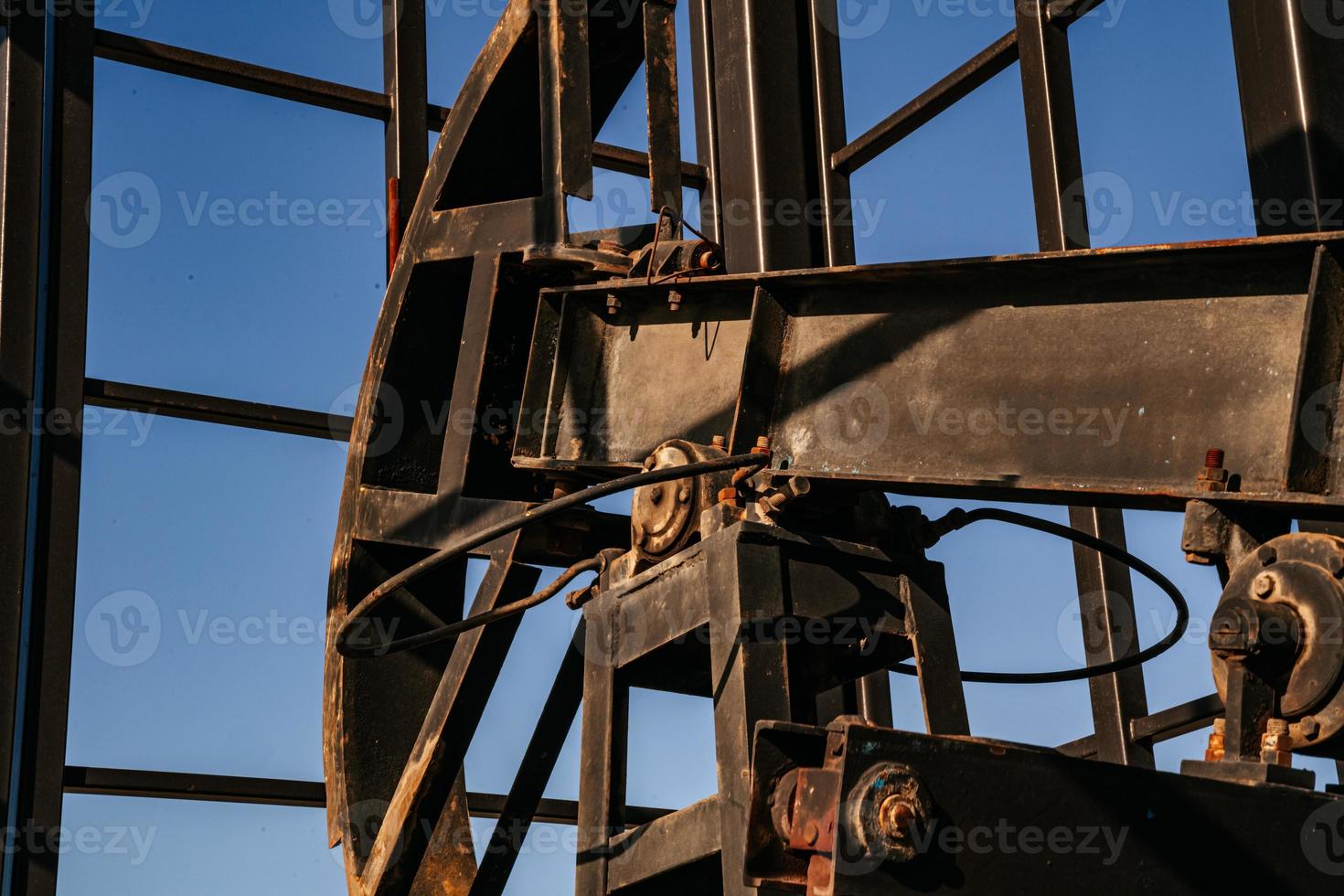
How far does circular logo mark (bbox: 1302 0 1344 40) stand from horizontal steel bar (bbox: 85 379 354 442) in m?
4.92

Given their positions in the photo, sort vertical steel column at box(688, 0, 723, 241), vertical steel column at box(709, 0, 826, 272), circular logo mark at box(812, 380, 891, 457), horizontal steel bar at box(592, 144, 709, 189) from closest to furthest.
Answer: circular logo mark at box(812, 380, 891, 457) → vertical steel column at box(709, 0, 826, 272) → vertical steel column at box(688, 0, 723, 241) → horizontal steel bar at box(592, 144, 709, 189)

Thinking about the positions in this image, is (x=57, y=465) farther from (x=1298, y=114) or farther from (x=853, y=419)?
(x=1298, y=114)

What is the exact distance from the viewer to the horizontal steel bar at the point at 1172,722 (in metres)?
6.27

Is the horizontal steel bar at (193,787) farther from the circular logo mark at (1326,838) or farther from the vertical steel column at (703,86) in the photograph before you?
the circular logo mark at (1326,838)

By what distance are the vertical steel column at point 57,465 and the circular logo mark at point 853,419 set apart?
15.4ft

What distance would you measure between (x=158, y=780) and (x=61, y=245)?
8.17 feet

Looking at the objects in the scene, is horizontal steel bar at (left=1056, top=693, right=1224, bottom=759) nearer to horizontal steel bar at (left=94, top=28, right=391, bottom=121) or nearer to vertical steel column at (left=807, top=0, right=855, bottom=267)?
vertical steel column at (left=807, top=0, right=855, bottom=267)

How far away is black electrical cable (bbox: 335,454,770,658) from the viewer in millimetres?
3443

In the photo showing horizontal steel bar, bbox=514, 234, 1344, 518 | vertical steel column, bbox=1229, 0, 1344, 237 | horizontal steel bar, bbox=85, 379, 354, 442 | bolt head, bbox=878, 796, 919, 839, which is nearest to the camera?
bolt head, bbox=878, 796, 919, 839

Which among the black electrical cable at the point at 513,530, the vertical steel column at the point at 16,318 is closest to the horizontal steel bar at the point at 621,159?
the vertical steel column at the point at 16,318

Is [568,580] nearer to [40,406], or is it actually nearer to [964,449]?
[964,449]

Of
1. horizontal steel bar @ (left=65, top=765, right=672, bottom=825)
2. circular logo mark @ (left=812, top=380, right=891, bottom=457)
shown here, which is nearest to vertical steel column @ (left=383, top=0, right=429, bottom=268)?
horizontal steel bar @ (left=65, top=765, right=672, bottom=825)

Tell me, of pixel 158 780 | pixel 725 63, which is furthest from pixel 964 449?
pixel 158 780

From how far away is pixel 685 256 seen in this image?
12.5 ft
